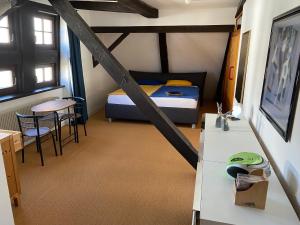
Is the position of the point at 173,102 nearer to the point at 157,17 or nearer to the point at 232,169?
the point at 157,17

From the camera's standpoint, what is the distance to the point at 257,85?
2221 millimetres

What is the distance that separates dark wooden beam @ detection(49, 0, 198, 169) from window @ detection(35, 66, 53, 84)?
6.56ft

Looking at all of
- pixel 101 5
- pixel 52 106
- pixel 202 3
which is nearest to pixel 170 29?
pixel 202 3

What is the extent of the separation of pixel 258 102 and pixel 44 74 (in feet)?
11.7

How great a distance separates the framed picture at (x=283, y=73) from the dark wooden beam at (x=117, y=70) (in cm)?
86

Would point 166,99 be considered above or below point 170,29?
below

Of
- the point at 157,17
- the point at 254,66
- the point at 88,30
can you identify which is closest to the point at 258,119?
the point at 254,66

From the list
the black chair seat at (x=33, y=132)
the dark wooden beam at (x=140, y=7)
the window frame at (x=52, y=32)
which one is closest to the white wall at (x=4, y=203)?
the black chair seat at (x=33, y=132)

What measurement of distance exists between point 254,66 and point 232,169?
58.4 inches

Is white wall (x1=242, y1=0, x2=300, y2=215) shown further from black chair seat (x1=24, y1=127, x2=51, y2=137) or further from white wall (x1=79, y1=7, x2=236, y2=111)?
black chair seat (x1=24, y1=127, x2=51, y2=137)

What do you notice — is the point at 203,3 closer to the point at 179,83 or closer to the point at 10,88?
the point at 179,83

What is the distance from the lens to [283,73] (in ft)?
4.72

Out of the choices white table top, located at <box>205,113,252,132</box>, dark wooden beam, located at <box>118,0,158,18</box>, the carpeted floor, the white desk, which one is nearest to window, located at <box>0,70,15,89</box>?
the carpeted floor

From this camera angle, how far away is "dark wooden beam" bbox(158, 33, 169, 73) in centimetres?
533
